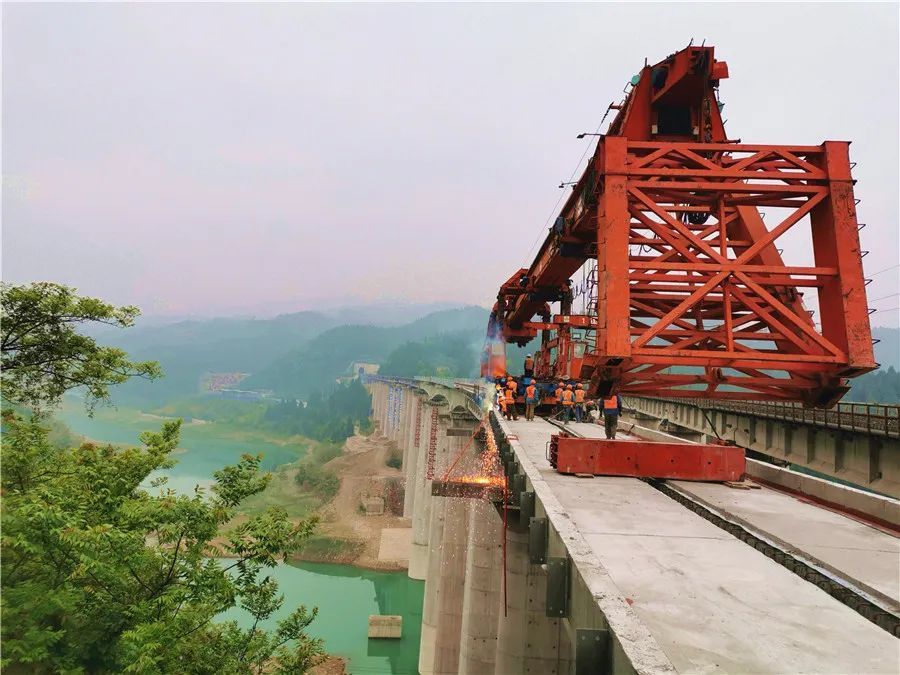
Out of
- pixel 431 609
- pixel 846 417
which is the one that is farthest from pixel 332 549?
pixel 846 417

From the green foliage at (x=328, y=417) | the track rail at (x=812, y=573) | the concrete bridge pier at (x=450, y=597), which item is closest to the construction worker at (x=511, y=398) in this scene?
the concrete bridge pier at (x=450, y=597)

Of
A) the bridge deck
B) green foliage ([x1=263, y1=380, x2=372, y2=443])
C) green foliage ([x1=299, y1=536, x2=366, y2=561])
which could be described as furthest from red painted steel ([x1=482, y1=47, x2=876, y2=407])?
green foliage ([x1=263, y1=380, x2=372, y2=443])

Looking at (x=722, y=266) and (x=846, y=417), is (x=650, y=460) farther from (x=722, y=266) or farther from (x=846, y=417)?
(x=846, y=417)

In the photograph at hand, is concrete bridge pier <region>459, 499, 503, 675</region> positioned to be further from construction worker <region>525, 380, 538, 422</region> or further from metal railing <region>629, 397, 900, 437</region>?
metal railing <region>629, 397, 900, 437</region>

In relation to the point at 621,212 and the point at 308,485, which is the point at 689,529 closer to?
the point at 621,212

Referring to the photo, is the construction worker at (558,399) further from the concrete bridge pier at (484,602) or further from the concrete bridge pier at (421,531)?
the concrete bridge pier at (421,531)
